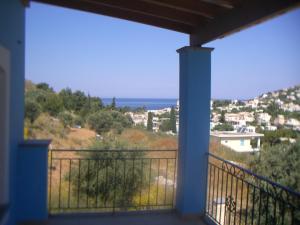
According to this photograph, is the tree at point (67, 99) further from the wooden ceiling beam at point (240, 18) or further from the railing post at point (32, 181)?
the wooden ceiling beam at point (240, 18)

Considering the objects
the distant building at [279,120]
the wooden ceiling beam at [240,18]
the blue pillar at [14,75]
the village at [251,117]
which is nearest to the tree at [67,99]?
the village at [251,117]

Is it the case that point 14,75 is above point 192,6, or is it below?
below

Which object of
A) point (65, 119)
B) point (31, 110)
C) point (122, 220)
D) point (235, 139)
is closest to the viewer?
point (122, 220)

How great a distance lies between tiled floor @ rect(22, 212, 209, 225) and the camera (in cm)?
363

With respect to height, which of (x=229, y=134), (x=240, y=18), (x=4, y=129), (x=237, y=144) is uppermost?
(x=240, y=18)

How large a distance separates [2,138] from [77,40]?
1932 centimetres

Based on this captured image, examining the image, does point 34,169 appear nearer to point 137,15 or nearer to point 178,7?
point 137,15

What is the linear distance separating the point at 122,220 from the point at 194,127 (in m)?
1.51

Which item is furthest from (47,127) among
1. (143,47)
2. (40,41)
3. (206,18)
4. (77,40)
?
(206,18)

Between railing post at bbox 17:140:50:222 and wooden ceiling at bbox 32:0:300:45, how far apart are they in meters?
1.72

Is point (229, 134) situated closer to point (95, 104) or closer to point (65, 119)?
point (95, 104)

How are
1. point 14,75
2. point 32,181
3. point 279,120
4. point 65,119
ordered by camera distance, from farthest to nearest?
point 65,119
point 279,120
point 32,181
point 14,75

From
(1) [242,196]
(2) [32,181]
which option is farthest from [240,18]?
(2) [32,181]

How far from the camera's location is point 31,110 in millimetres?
13617
